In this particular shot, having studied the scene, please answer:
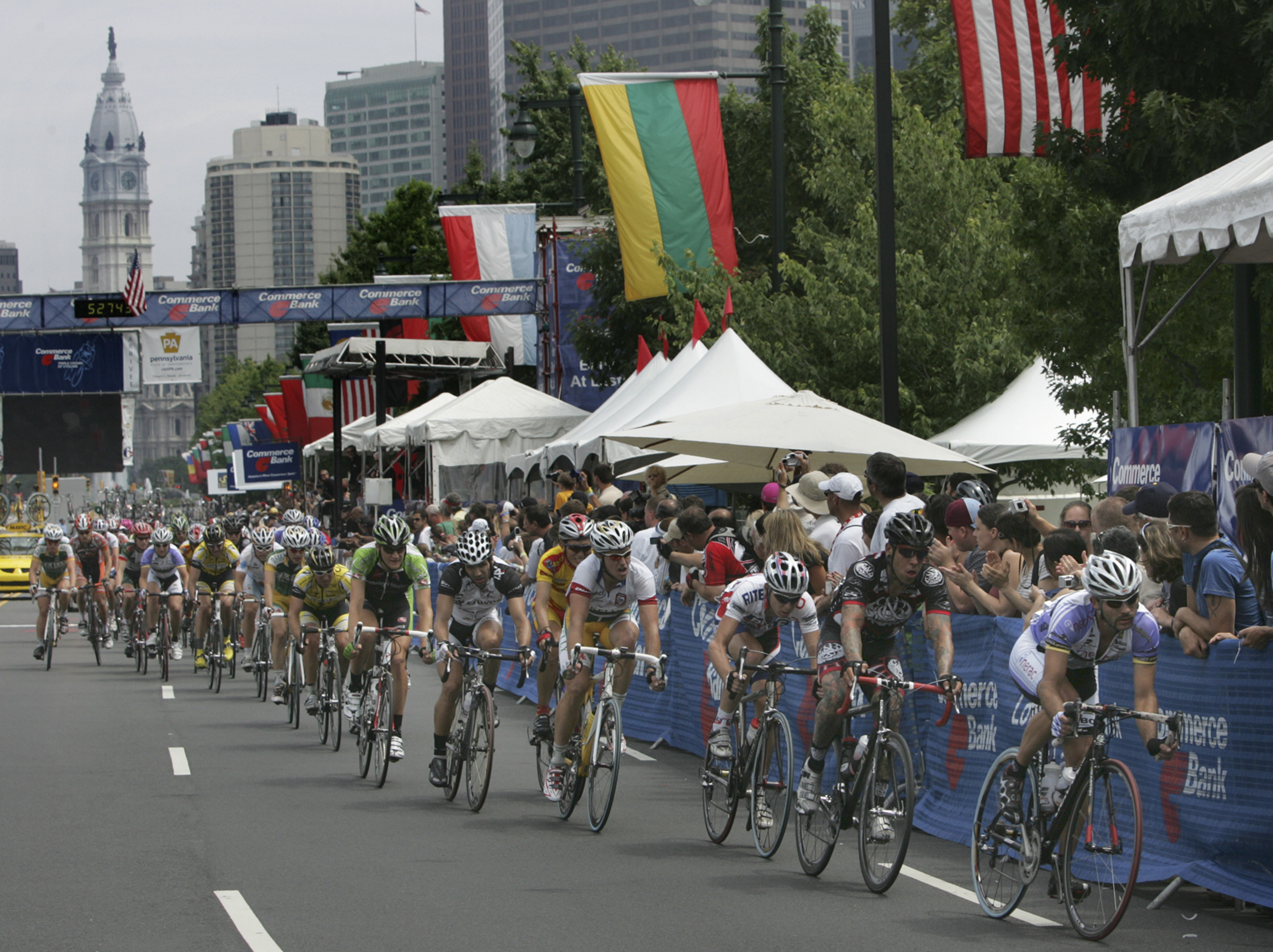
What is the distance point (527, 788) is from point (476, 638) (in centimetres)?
118

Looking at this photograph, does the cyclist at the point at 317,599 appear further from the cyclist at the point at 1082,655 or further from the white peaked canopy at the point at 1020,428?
the cyclist at the point at 1082,655

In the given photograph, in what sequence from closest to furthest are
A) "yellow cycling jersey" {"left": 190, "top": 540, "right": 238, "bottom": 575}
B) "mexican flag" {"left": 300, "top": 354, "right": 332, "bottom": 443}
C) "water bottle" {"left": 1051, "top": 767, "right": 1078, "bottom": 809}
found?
"water bottle" {"left": 1051, "top": 767, "right": 1078, "bottom": 809} → "yellow cycling jersey" {"left": 190, "top": 540, "right": 238, "bottom": 575} → "mexican flag" {"left": 300, "top": 354, "right": 332, "bottom": 443}

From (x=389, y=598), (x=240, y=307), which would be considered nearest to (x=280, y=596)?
(x=389, y=598)

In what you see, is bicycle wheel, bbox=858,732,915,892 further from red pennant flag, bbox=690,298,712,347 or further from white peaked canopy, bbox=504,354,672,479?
red pennant flag, bbox=690,298,712,347

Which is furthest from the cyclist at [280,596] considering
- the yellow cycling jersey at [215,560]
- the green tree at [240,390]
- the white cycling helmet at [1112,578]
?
the green tree at [240,390]

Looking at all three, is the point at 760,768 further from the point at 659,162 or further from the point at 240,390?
the point at 240,390

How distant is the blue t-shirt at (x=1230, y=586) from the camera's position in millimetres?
7465

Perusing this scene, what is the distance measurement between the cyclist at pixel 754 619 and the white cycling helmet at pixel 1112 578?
2.14 metres

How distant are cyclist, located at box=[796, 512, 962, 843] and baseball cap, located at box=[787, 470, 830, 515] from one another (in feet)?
12.8

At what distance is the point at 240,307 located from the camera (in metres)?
44.0

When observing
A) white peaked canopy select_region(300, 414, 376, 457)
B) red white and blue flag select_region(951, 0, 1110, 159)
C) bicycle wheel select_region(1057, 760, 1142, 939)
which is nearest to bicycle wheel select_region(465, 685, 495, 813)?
bicycle wheel select_region(1057, 760, 1142, 939)

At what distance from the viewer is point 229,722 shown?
15961 mm

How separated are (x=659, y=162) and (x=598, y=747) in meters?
13.9

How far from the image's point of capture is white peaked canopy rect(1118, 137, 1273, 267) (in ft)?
33.1
